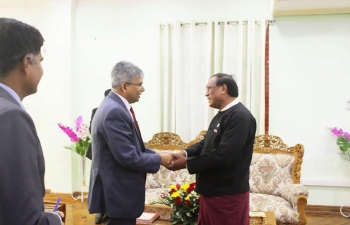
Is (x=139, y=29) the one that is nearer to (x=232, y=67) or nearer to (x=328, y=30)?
(x=232, y=67)

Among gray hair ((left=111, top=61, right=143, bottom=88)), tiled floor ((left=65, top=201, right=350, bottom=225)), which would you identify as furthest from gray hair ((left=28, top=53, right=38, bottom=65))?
tiled floor ((left=65, top=201, right=350, bottom=225))

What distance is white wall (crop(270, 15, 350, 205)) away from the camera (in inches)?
157

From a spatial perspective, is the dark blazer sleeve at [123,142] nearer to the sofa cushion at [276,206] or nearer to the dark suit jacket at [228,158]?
the dark suit jacket at [228,158]

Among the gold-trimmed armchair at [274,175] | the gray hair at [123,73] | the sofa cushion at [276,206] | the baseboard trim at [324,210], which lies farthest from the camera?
the baseboard trim at [324,210]

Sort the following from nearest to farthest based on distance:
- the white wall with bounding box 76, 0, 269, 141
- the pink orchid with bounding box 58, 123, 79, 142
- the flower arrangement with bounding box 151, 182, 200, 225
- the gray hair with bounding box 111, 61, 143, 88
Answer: the gray hair with bounding box 111, 61, 143, 88, the flower arrangement with bounding box 151, 182, 200, 225, the pink orchid with bounding box 58, 123, 79, 142, the white wall with bounding box 76, 0, 269, 141

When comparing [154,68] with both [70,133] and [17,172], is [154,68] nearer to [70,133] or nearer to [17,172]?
[70,133]

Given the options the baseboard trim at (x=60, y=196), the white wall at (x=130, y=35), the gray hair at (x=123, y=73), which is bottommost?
the baseboard trim at (x=60, y=196)

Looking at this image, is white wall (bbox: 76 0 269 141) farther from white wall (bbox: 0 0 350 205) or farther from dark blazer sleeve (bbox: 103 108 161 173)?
dark blazer sleeve (bbox: 103 108 161 173)

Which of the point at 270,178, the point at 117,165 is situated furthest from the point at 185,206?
the point at 270,178

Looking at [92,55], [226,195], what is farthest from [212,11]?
[226,195]

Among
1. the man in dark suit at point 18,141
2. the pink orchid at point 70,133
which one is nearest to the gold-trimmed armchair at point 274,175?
the pink orchid at point 70,133

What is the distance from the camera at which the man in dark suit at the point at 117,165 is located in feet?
5.73

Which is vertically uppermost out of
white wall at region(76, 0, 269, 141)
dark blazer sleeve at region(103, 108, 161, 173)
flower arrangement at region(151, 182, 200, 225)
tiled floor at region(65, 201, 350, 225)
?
white wall at region(76, 0, 269, 141)

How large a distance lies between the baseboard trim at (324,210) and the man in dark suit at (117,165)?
113 inches
